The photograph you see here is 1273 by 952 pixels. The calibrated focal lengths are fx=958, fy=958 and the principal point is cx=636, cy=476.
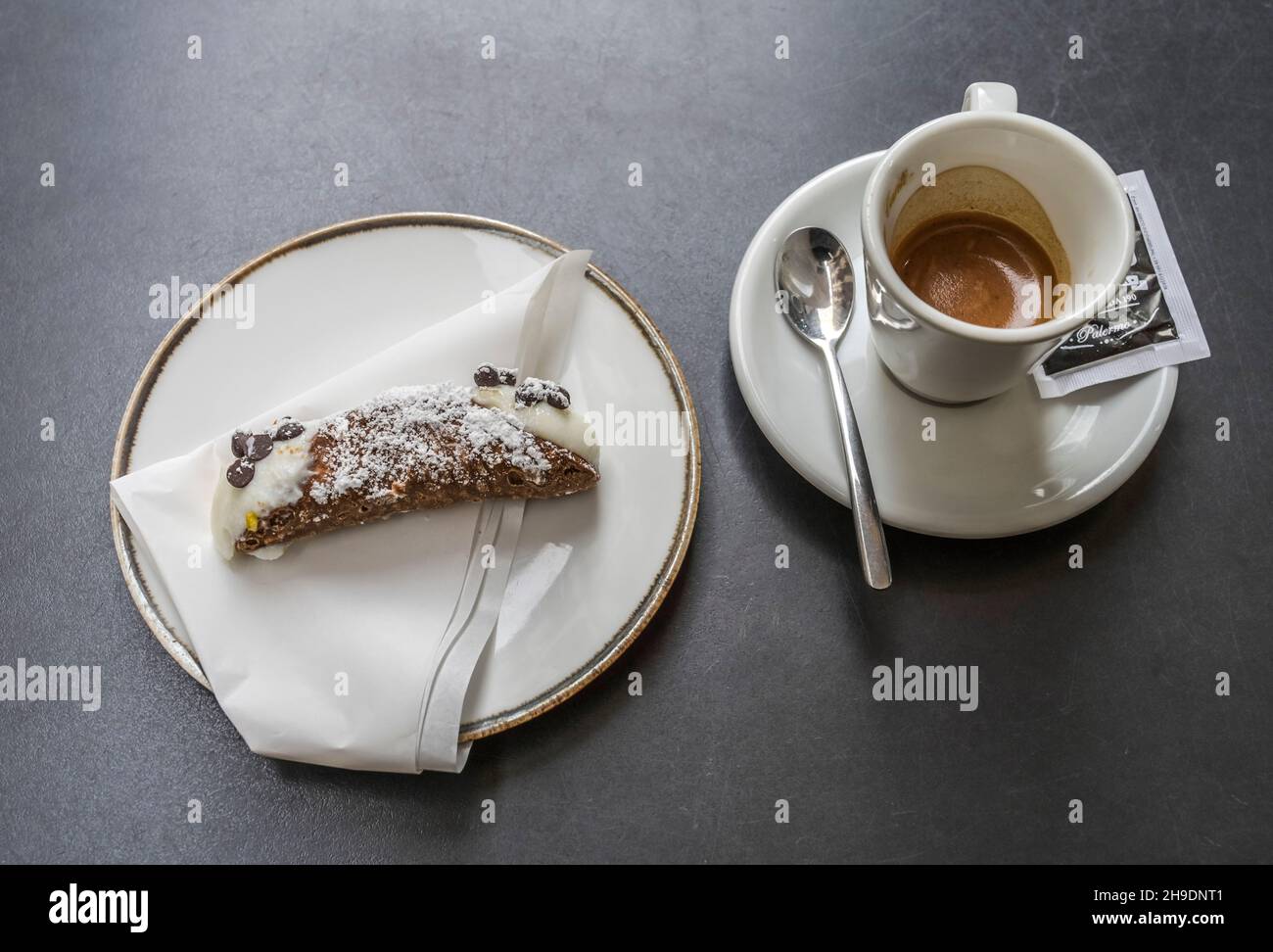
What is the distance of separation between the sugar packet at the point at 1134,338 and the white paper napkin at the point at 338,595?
67cm

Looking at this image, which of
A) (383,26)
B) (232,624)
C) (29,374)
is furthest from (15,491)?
(383,26)

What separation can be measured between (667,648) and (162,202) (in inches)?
40.8

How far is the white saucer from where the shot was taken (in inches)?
49.8

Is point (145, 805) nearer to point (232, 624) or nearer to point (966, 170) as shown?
point (232, 624)

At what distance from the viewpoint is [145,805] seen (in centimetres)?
132

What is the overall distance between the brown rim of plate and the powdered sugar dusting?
21 centimetres

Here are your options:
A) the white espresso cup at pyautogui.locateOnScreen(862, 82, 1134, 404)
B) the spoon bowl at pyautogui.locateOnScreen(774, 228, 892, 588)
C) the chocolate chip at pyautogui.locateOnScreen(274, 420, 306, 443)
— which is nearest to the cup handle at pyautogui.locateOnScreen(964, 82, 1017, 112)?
the white espresso cup at pyautogui.locateOnScreen(862, 82, 1134, 404)
